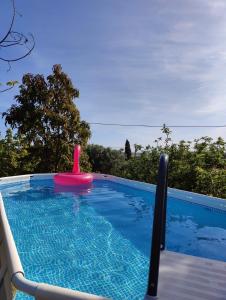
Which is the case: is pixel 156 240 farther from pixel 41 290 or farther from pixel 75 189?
→ pixel 75 189

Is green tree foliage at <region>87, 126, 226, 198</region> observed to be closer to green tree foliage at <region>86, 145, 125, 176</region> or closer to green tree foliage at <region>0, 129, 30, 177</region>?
green tree foliage at <region>0, 129, 30, 177</region>

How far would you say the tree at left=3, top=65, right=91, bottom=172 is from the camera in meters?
13.1

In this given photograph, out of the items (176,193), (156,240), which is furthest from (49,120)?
(156,240)

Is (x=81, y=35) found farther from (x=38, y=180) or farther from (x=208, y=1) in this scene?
(x=38, y=180)

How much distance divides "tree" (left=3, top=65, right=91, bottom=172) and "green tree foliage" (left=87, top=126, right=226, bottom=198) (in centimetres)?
303

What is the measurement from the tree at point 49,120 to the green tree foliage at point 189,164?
3031 millimetres

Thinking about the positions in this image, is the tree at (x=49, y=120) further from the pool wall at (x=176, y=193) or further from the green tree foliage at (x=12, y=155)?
the pool wall at (x=176, y=193)

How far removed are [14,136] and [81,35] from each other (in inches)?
224

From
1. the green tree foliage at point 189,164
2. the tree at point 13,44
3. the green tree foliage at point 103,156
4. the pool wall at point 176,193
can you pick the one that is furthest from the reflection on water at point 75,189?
the green tree foliage at point 103,156

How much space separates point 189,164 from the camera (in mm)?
10742

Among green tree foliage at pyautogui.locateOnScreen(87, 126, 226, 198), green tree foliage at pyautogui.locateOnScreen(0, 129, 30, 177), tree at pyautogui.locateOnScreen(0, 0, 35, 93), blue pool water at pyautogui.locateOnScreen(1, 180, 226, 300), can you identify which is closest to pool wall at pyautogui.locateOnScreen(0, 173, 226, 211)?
blue pool water at pyautogui.locateOnScreen(1, 180, 226, 300)

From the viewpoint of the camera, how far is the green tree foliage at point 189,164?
30.8ft

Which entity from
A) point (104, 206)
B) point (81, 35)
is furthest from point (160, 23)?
point (104, 206)

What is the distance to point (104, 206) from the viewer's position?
805cm
